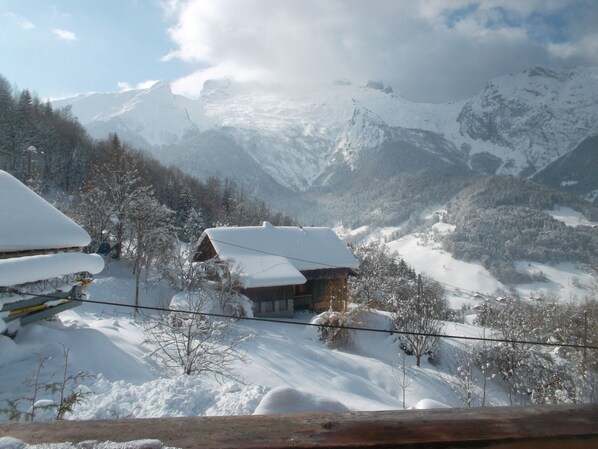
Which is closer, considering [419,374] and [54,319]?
[54,319]

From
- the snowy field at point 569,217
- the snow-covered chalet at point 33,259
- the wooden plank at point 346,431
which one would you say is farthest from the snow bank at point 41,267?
the snowy field at point 569,217

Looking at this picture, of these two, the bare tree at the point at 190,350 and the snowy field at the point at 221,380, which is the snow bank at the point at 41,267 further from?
the bare tree at the point at 190,350

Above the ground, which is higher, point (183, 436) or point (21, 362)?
point (183, 436)

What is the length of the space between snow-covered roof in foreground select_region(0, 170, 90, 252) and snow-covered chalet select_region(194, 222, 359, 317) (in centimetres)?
1408

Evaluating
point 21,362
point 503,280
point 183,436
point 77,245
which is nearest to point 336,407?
point 183,436

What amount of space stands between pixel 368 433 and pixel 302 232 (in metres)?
32.5

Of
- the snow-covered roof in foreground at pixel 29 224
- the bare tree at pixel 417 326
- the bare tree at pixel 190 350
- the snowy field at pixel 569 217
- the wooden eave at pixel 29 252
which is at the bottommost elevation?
the bare tree at pixel 417 326

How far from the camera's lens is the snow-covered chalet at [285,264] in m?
26.5

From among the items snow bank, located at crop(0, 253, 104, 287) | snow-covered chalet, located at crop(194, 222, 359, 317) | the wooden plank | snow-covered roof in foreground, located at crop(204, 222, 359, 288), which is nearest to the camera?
the wooden plank

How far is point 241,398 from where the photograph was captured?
7723 mm

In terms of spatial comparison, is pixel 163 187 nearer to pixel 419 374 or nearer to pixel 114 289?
pixel 114 289

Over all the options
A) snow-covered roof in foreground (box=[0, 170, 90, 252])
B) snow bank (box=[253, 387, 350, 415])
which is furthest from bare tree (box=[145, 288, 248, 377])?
snow bank (box=[253, 387, 350, 415])

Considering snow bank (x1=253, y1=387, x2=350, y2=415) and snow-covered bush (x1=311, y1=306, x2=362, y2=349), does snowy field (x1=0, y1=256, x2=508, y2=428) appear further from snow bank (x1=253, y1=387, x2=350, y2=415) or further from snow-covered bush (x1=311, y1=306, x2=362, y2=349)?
snow-covered bush (x1=311, y1=306, x2=362, y2=349)

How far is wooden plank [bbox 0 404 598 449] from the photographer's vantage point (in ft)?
4.96
